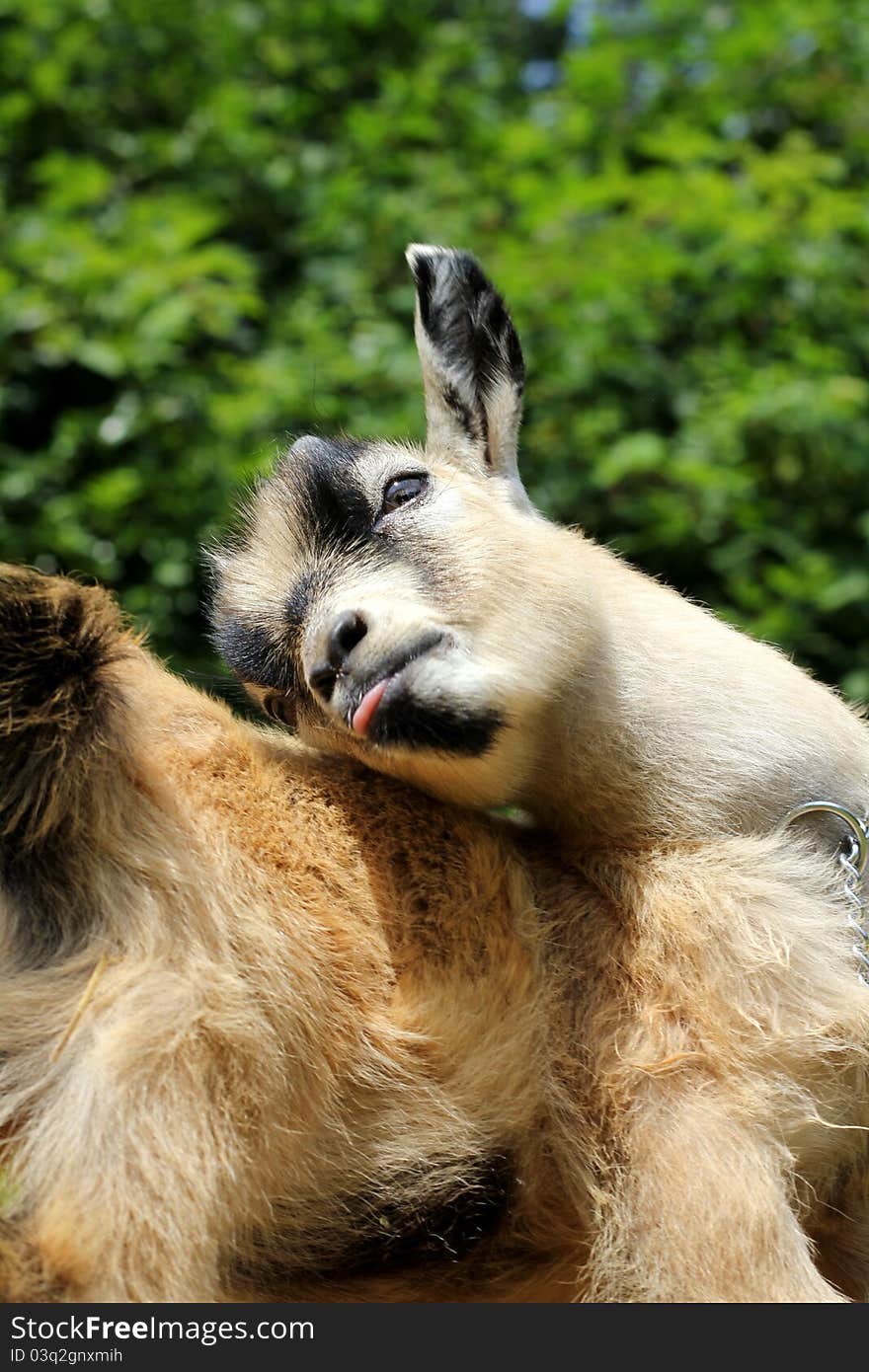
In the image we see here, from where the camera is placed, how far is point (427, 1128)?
194cm

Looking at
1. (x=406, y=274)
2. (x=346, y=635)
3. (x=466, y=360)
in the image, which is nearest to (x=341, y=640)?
(x=346, y=635)

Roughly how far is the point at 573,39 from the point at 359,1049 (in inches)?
263

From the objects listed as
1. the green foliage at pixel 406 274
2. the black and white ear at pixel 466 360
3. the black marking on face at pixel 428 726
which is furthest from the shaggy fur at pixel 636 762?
the green foliage at pixel 406 274

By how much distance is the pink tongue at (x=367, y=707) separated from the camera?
204 cm

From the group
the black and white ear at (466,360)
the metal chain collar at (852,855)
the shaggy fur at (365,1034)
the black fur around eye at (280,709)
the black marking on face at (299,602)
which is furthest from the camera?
the black and white ear at (466,360)

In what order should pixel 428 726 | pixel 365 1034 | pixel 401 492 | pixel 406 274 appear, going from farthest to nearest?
1. pixel 406 274
2. pixel 401 492
3. pixel 428 726
4. pixel 365 1034

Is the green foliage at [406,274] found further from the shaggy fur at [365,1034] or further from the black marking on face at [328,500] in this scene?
the shaggy fur at [365,1034]

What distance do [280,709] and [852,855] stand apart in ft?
3.52

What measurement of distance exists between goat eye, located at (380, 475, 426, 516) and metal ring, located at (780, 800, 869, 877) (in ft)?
2.97

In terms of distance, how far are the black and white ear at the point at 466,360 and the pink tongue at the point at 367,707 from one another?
2.84 ft

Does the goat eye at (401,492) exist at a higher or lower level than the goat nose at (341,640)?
higher

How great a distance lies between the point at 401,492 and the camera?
2494 millimetres

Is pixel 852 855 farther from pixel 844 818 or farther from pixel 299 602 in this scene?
pixel 299 602

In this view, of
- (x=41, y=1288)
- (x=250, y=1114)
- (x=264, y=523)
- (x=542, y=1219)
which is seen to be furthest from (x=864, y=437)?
(x=41, y=1288)
